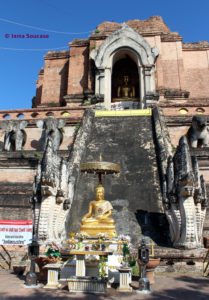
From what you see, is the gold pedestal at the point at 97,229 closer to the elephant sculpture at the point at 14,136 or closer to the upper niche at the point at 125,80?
the elephant sculpture at the point at 14,136

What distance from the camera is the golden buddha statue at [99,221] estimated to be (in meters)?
8.80

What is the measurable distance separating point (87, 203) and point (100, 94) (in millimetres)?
12098

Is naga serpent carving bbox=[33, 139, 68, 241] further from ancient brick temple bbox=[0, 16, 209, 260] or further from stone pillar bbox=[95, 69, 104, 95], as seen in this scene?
stone pillar bbox=[95, 69, 104, 95]

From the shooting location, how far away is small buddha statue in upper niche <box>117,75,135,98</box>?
2606cm

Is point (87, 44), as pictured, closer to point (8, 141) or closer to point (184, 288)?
point (8, 141)

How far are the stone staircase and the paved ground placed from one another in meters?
2.43

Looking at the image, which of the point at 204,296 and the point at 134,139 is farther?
the point at 134,139

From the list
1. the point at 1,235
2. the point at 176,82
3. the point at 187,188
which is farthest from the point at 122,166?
the point at 176,82

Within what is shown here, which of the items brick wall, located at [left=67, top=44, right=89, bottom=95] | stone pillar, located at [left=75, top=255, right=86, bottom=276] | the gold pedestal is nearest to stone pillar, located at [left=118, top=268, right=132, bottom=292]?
stone pillar, located at [left=75, top=255, right=86, bottom=276]

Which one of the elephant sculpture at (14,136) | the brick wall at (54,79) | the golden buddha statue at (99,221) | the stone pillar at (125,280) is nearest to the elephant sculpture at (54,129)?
the elephant sculpture at (14,136)

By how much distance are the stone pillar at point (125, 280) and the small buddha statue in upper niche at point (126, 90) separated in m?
20.1

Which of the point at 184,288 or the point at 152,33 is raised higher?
the point at 152,33

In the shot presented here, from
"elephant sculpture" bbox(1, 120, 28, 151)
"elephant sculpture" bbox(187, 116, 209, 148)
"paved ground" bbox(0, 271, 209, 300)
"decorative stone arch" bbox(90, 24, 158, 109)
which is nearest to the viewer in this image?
"paved ground" bbox(0, 271, 209, 300)

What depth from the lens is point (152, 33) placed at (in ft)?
83.0
